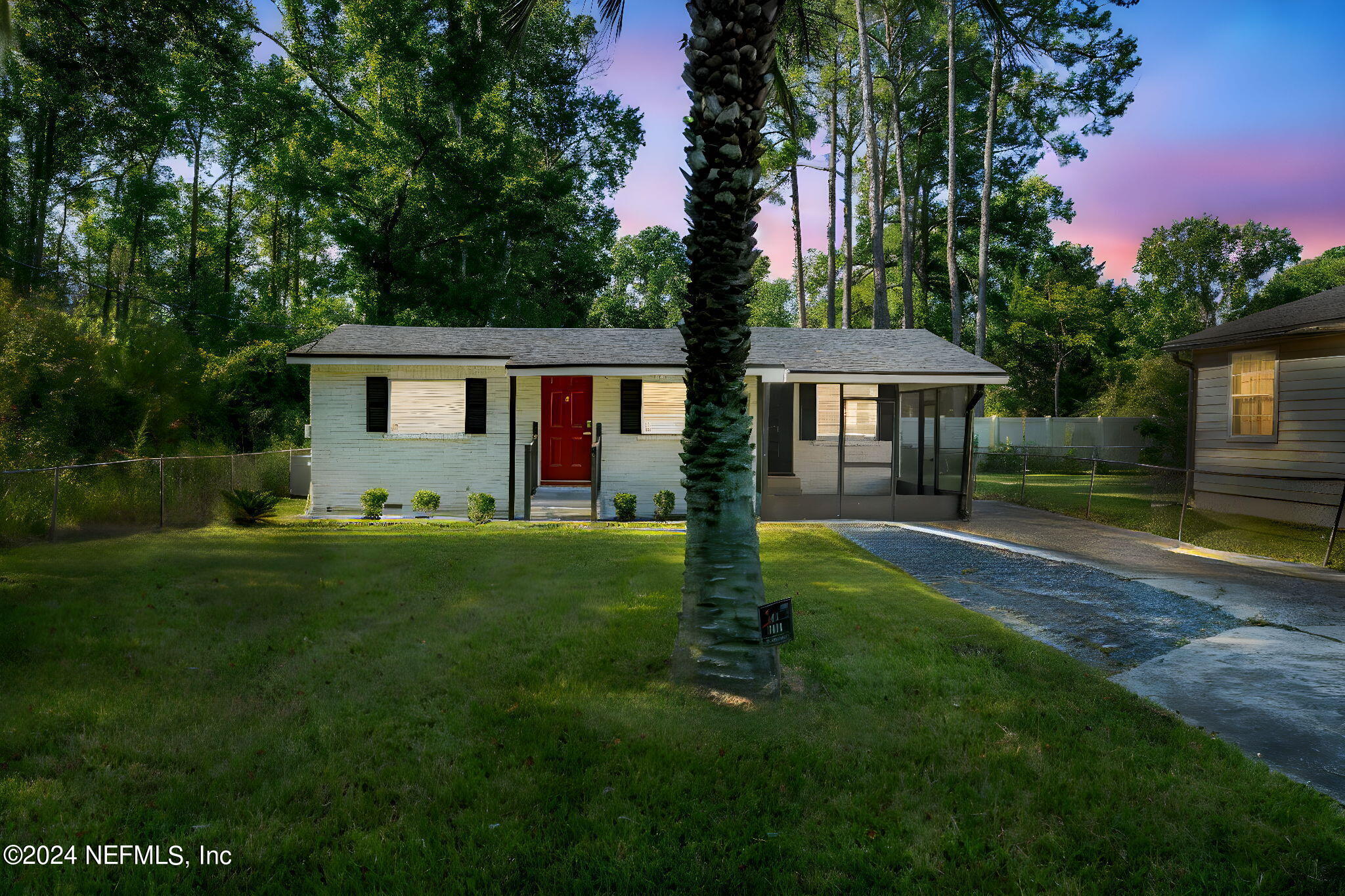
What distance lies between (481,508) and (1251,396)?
15.2 metres

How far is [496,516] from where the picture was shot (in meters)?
14.3

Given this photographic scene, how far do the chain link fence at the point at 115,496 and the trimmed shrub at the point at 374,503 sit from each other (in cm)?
229

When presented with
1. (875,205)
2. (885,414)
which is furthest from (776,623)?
(875,205)

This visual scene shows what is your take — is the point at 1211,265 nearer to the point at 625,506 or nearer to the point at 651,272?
the point at 651,272

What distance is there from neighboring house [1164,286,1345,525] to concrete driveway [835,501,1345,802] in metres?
3.50

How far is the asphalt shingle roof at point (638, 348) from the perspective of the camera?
14367 mm

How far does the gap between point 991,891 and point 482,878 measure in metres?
1.99

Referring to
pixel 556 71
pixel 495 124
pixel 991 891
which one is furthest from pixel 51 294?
pixel 991 891

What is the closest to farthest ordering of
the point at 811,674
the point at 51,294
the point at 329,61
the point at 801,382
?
the point at 811,674
the point at 801,382
the point at 51,294
the point at 329,61

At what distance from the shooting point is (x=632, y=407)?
15.0m

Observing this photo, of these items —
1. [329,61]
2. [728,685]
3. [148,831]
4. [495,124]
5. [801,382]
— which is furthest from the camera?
[329,61]

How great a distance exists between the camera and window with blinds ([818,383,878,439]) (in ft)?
52.1

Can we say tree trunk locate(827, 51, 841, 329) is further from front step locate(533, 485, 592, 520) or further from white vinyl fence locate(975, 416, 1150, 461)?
front step locate(533, 485, 592, 520)

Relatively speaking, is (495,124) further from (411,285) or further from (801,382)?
(801,382)
